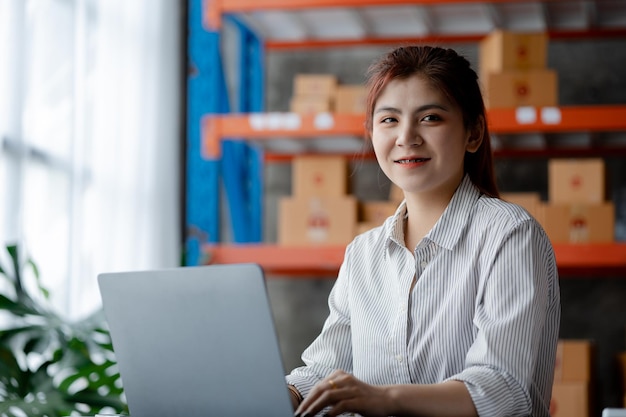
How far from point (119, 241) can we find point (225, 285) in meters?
2.63

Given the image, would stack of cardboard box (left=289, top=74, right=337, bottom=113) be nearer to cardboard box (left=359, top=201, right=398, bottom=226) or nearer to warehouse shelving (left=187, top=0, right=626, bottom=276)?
warehouse shelving (left=187, top=0, right=626, bottom=276)

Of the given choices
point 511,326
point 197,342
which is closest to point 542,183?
point 511,326

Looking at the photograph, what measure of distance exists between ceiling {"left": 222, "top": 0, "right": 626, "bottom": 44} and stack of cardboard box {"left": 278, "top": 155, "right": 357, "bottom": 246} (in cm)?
61

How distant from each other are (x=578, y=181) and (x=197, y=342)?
2.43 meters

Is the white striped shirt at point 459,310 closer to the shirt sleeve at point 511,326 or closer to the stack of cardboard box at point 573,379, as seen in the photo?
the shirt sleeve at point 511,326

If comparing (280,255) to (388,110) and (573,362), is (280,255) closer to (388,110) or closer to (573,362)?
(573,362)

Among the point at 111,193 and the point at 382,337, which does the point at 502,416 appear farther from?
the point at 111,193

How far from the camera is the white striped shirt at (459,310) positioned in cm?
136

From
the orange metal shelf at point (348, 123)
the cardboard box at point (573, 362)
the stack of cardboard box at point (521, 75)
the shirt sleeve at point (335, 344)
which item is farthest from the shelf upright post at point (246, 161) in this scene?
the shirt sleeve at point (335, 344)

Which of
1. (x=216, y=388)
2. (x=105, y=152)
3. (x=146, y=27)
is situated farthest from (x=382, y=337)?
(x=146, y=27)

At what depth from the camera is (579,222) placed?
336 centimetres

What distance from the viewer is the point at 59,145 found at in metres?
3.30

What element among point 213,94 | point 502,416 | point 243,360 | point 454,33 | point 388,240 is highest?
point 454,33

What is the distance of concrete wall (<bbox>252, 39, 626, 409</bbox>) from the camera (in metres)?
4.08
